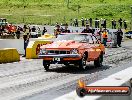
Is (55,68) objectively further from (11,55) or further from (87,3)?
(87,3)

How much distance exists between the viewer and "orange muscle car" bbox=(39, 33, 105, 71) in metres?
18.0

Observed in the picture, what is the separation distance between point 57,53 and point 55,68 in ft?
6.58

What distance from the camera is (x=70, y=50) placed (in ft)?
58.9

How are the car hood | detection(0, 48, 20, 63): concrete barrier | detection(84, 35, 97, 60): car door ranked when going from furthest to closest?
detection(0, 48, 20, 63): concrete barrier < detection(84, 35, 97, 60): car door < the car hood

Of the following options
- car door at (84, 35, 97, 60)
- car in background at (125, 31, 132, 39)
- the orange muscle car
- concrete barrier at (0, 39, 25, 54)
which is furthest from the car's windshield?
car in background at (125, 31, 132, 39)

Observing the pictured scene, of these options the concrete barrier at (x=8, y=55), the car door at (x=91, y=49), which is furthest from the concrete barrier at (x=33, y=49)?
the car door at (x=91, y=49)

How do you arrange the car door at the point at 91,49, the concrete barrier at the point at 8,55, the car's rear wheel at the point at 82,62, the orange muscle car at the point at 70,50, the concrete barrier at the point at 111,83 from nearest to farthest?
the concrete barrier at the point at 111,83
the orange muscle car at the point at 70,50
the car's rear wheel at the point at 82,62
the car door at the point at 91,49
the concrete barrier at the point at 8,55

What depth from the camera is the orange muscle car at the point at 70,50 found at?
1797 centimetres

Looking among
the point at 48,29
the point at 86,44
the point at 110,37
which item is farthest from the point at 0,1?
the point at 86,44

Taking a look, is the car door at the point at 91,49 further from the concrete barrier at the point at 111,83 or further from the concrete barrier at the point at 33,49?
the concrete barrier at the point at 111,83

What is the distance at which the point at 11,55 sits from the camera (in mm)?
25109

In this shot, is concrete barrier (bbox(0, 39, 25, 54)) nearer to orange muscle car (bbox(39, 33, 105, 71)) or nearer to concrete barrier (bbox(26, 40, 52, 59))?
concrete barrier (bbox(26, 40, 52, 59))

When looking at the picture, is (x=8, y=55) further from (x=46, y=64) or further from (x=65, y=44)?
(x=65, y=44)

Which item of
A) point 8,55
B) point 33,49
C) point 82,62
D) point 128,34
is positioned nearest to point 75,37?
point 82,62
